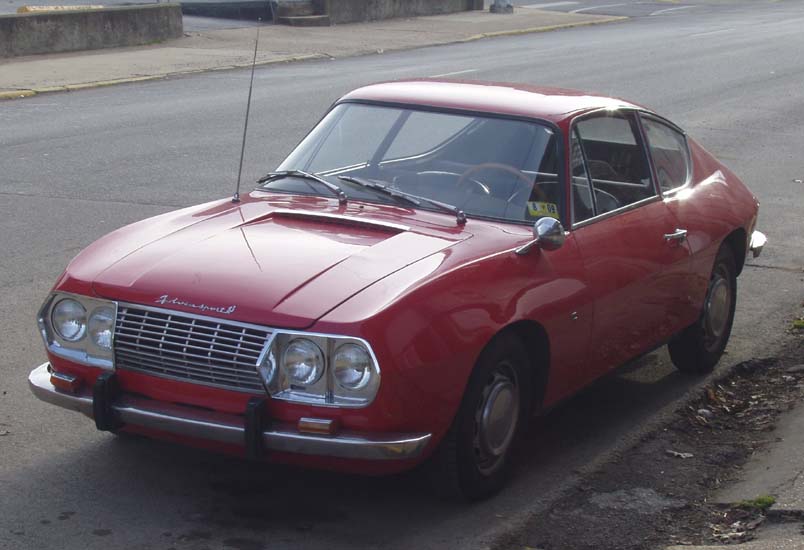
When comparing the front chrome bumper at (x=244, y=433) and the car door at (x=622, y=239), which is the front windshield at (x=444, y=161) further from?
the front chrome bumper at (x=244, y=433)

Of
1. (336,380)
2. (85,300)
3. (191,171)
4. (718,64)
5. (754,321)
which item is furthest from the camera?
(718,64)

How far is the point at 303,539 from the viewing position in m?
4.51

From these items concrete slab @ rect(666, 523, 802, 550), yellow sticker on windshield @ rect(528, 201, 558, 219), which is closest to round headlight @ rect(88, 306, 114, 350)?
yellow sticker on windshield @ rect(528, 201, 558, 219)

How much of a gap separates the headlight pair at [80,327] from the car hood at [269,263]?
3.3 inches

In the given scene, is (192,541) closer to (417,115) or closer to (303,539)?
(303,539)

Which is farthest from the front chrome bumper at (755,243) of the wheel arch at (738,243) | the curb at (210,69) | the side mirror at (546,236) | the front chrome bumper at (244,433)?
the curb at (210,69)

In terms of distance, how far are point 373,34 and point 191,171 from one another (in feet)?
61.9

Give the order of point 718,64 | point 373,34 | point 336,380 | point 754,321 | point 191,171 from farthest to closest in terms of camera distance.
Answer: point 373,34 → point 718,64 → point 191,171 → point 754,321 → point 336,380

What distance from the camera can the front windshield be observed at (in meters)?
5.54

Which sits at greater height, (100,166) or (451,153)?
(451,153)

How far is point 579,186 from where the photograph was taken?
5.71 metres

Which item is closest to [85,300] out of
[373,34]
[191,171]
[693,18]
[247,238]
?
[247,238]

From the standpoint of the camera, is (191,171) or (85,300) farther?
(191,171)

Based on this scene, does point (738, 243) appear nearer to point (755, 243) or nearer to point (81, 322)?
point (755, 243)
